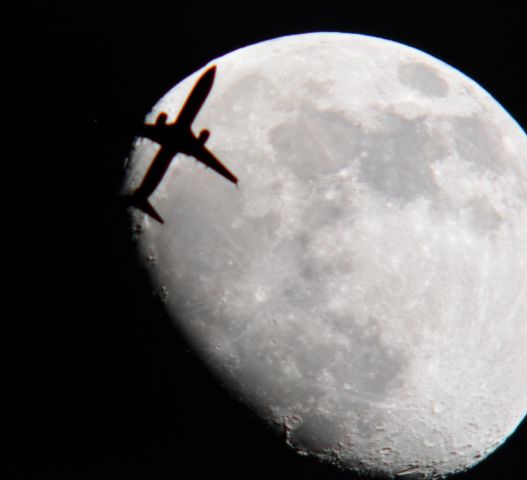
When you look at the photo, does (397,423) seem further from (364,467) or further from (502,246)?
(502,246)

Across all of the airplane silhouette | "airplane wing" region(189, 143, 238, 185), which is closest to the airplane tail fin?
the airplane silhouette

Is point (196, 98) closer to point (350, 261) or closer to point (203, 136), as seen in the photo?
point (203, 136)

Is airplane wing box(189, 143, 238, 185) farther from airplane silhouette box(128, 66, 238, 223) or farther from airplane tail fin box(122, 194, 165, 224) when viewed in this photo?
airplane tail fin box(122, 194, 165, 224)

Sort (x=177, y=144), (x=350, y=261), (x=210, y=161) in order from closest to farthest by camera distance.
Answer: (x=350, y=261) → (x=210, y=161) → (x=177, y=144)

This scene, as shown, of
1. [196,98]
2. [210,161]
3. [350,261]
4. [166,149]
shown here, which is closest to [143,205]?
[166,149]

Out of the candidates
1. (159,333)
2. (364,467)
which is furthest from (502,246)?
(159,333)

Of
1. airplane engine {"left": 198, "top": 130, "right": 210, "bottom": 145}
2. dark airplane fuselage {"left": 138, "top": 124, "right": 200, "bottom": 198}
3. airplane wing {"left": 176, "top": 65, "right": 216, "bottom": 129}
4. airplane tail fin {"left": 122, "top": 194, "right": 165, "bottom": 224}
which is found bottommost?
airplane tail fin {"left": 122, "top": 194, "right": 165, "bottom": 224}

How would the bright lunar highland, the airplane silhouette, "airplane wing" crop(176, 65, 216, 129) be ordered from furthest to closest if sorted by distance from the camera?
"airplane wing" crop(176, 65, 216, 129) → the airplane silhouette → the bright lunar highland

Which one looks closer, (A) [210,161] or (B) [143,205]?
(A) [210,161]
